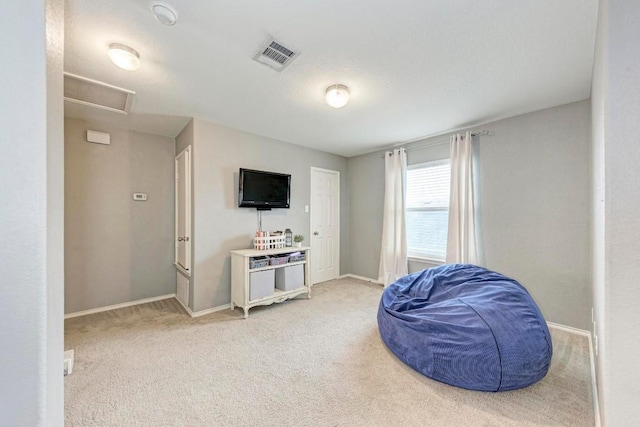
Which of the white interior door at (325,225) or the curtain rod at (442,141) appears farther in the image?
the white interior door at (325,225)

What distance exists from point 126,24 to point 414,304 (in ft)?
10.4

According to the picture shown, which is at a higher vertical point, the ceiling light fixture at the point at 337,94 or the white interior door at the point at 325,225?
the ceiling light fixture at the point at 337,94

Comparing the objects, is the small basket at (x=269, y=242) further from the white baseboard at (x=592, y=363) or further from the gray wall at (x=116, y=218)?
the white baseboard at (x=592, y=363)

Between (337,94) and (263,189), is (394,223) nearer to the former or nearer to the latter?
(263,189)

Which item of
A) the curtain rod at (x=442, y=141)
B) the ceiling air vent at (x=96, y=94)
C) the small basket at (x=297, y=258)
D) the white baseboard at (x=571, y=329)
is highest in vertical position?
the ceiling air vent at (x=96, y=94)

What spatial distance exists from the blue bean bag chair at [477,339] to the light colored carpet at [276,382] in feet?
0.37

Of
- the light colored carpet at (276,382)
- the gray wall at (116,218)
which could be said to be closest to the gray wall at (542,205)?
the light colored carpet at (276,382)

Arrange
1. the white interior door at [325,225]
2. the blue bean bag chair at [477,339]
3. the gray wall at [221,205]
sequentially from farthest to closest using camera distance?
1. the white interior door at [325,225]
2. the gray wall at [221,205]
3. the blue bean bag chair at [477,339]

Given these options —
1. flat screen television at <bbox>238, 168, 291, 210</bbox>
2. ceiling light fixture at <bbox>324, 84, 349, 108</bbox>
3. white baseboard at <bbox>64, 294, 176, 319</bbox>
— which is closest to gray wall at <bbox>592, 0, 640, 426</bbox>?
ceiling light fixture at <bbox>324, 84, 349, 108</bbox>

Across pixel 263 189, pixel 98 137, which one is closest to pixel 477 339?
pixel 263 189

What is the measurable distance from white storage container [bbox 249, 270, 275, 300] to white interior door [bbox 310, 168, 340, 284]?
1367 mm

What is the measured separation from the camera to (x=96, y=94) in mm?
2561

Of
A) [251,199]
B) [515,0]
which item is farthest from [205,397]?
[515,0]

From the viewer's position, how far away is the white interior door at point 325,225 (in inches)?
184
